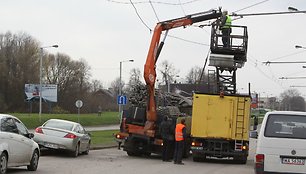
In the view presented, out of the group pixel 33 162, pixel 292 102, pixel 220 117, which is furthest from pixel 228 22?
pixel 292 102

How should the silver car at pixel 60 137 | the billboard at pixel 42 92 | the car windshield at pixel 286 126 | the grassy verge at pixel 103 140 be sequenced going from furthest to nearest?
the billboard at pixel 42 92
the grassy verge at pixel 103 140
the silver car at pixel 60 137
the car windshield at pixel 286 126

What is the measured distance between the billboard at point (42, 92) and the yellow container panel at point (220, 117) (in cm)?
6155

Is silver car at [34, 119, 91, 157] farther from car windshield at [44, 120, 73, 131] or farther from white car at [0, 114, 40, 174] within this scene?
white car at [0, 114, 40, 174]

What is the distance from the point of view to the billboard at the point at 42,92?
8050 cm

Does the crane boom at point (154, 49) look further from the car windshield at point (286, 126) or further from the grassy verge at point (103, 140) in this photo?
the car windshield at point (286, 126)

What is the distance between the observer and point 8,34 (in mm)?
95062

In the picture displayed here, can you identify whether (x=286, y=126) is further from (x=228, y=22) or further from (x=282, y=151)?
(x=228, y=22)

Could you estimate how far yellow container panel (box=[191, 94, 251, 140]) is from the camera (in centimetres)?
2122

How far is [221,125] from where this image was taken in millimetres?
21281

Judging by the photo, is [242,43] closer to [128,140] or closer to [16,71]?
[128,140]

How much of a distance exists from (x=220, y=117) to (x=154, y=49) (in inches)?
151

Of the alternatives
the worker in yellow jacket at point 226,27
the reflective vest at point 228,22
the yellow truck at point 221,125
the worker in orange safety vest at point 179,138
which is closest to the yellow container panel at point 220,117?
the yellow truck at point 221,125

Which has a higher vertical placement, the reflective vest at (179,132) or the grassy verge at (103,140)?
the reflective vest at (179,132)

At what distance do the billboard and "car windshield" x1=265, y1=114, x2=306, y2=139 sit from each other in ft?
232
